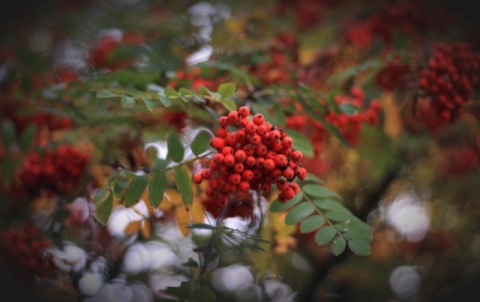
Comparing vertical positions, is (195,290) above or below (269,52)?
below

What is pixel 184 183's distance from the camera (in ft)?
4.76

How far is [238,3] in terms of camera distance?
3064mm

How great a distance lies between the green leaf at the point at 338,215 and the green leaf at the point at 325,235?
0.04 metres

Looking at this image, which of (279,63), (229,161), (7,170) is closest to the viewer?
(229,161)

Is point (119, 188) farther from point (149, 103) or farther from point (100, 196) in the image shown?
point (149, 103)

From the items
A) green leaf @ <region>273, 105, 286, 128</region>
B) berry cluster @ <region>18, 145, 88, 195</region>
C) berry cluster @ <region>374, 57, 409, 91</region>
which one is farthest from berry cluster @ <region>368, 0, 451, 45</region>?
berry cluster @ <region>18, 145, 88, 195</region>

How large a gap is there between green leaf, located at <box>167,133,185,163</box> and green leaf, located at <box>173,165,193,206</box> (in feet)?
0.10

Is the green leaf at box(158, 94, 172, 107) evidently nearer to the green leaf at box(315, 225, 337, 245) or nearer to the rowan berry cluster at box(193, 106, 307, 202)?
the rowan berry cluster at box(193, 106, 307, 202)

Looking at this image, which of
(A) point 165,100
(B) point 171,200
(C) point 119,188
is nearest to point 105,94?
(A) point 165,100

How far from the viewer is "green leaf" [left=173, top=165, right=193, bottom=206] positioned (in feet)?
4.72

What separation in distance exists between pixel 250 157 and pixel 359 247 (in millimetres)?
438

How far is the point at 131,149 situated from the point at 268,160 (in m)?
1.19

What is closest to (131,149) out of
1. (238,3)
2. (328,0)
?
(238,3)

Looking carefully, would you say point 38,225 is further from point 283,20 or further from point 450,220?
point 450,220
